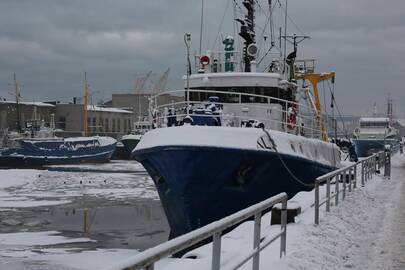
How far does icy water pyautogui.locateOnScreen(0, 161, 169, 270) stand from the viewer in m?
11.5

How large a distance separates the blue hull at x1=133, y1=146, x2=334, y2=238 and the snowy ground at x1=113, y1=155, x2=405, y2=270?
3.75 feet

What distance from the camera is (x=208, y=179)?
1234 cm

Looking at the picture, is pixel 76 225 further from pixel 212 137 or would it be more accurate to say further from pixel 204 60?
pixel 204 60

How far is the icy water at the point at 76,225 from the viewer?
37.8 feet

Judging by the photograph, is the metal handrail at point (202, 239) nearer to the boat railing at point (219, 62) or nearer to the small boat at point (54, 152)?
the boat railing at point (219, 62)

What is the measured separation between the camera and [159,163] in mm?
12883

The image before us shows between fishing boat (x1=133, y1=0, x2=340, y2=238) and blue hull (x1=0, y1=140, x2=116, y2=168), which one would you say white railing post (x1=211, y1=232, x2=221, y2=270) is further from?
blue hull (x1=0, y1=140, x2=116, y2=168)

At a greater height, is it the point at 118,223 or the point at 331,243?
the point at 331,243

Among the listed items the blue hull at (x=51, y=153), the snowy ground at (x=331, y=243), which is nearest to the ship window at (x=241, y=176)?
the snowy ground at (x=331, y=243)

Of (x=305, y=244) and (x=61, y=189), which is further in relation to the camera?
(x=61, y=189)

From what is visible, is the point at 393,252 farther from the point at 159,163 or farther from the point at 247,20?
the point at 247,20

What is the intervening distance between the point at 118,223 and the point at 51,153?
128ft

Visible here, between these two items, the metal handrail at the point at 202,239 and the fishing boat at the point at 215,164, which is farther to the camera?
the fishing boat at the point at 215,164

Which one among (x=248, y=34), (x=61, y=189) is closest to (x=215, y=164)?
(x=248, y=34)
